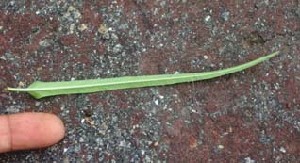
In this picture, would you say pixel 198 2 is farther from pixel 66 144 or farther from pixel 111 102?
pixel 66 144

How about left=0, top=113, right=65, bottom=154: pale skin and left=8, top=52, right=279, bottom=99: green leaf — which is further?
left=8, top=52, right=279, bottom=99: green leaf

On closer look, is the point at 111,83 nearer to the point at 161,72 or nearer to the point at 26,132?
A: the point at 161,72

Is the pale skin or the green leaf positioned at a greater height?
the green leaf

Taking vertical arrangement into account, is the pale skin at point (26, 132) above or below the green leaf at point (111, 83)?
below

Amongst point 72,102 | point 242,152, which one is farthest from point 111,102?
point 242,152
